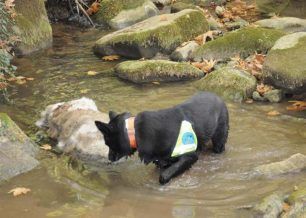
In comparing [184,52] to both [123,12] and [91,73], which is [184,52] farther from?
[123,12]

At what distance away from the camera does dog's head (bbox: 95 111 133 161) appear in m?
5.46

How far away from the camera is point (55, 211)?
17.1 ft

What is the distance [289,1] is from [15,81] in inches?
426

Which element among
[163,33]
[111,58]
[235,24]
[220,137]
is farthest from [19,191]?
[235,24]

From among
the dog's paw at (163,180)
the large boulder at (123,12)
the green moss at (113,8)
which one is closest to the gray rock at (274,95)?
the dog's paw at (163,180)

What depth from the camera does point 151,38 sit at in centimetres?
1088

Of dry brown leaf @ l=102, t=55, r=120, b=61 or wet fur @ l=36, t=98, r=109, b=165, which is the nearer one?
wet fur @ l=36, t=98, r=109, b=165

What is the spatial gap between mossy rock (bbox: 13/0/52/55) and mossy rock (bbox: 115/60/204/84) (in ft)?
9.56

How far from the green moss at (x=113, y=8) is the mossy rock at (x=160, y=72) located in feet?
15.3

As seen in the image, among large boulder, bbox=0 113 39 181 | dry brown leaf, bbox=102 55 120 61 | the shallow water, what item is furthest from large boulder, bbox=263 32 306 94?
large boulder, bbox=0 113 39 181

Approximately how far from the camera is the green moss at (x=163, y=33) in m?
10.9

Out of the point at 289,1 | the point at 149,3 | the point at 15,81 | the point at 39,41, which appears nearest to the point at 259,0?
the point at 289,1

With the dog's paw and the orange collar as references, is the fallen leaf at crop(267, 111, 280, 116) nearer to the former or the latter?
the dog's paw

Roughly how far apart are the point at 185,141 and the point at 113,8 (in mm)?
9092
